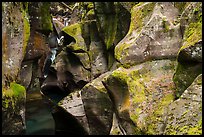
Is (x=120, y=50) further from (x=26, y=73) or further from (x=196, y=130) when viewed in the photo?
(x=26, y=73)

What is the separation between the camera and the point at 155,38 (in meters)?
9.91

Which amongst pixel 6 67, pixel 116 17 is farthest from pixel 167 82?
pixel 116 17

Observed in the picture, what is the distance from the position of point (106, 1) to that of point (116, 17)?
1.50m

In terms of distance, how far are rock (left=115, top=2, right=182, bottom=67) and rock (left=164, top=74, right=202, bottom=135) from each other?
275cm

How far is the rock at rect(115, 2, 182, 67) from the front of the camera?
979 centimetres

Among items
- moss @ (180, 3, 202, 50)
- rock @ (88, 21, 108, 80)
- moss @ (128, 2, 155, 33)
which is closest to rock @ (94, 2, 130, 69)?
rock @ (88, 21, 108, 80)

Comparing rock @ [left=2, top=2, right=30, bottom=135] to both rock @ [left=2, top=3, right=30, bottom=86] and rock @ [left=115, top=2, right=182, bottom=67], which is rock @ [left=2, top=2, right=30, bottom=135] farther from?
rock @ [left=115, top=2, right=182, bottom=67]

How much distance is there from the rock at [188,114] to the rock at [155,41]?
2.75 metres

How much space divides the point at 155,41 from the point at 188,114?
3.41 m

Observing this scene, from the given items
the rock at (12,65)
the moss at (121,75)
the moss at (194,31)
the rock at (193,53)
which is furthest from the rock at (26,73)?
the rock at (193,53)

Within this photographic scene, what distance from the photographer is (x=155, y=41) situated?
990 centimetres

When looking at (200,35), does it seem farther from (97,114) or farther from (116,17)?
(116,17)

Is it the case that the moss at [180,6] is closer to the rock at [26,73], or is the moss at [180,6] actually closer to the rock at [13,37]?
the rock at [13,37]

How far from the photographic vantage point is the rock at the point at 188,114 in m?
6.71
